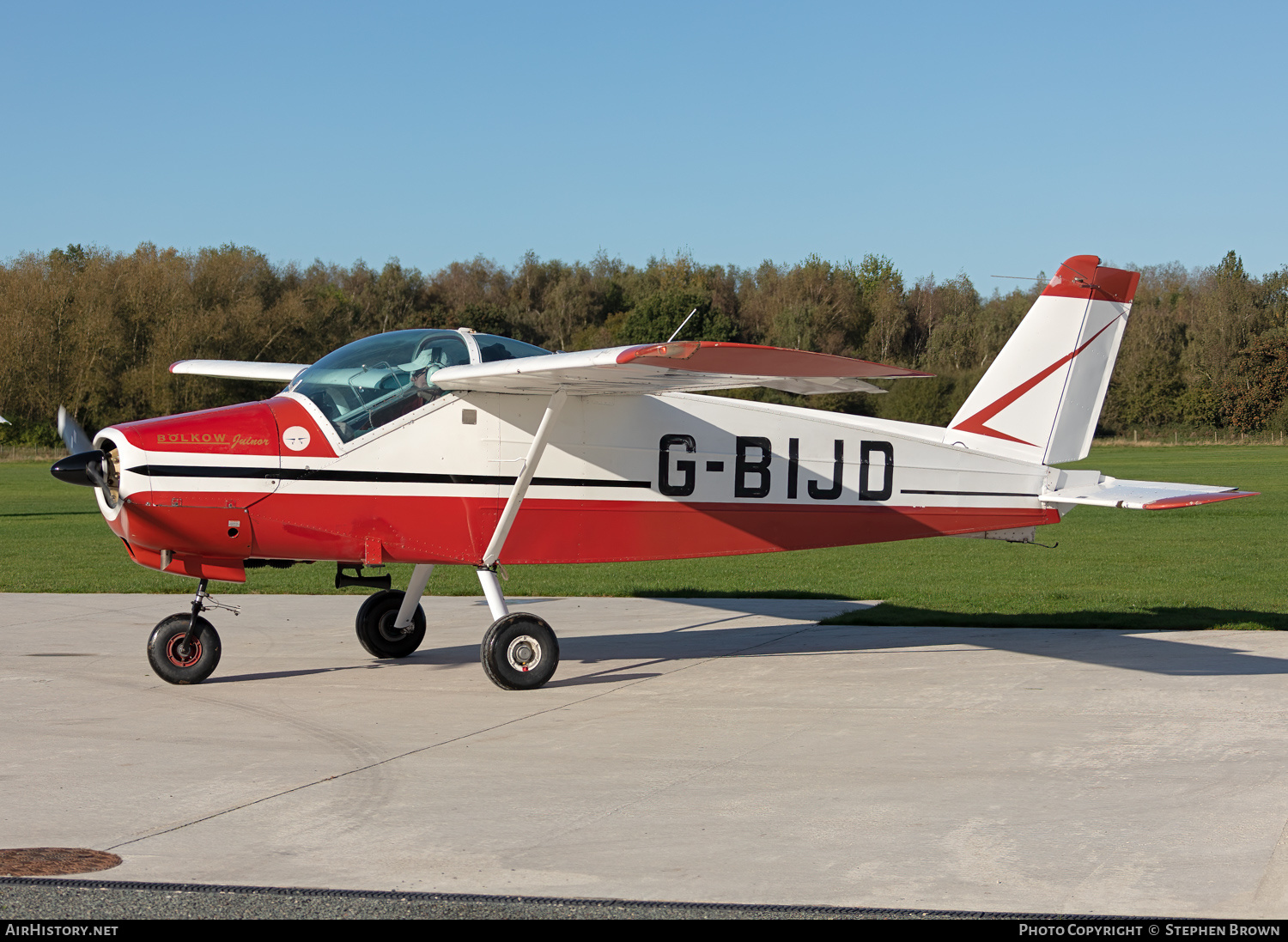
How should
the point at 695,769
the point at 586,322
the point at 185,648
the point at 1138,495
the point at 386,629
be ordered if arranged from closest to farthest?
the point at 695,769 < the point at 185,648 < the point at 1138,495 < the point at 386,629 < the point at 586,322

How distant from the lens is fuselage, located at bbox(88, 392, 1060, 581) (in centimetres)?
835

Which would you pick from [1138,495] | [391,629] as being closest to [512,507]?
[391,629]

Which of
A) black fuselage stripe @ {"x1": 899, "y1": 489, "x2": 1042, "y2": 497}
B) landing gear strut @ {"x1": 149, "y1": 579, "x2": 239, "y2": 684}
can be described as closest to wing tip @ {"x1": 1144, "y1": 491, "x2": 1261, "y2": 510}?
black fuselage stripe @ {"x1": 899, "y1": 489, "x2": 1042, "y2": 497}

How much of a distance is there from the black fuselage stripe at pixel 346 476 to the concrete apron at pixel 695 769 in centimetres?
156

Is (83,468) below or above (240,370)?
below

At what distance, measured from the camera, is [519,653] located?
8.70m

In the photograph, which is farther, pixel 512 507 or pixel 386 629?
pixel 386 629

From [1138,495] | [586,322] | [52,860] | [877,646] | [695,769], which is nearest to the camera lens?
[52,860]

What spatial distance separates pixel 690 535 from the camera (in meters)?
9.65

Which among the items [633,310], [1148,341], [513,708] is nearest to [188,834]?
[513,708]

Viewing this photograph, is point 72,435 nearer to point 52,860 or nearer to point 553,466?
point 553,466

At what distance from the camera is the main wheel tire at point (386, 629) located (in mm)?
10094

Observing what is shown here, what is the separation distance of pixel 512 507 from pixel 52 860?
4.48m

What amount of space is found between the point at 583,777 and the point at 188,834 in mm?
1991
